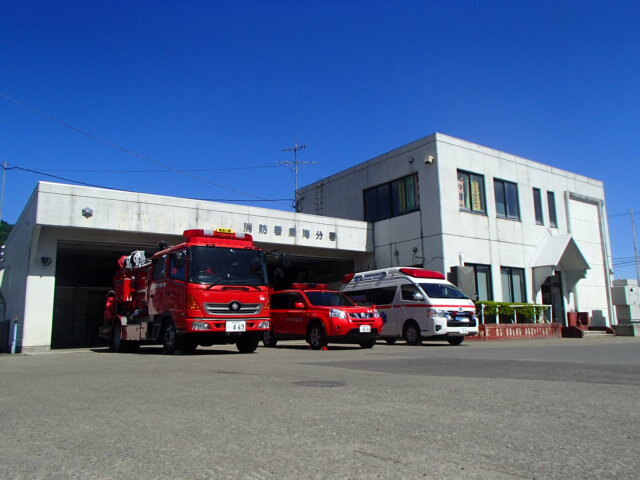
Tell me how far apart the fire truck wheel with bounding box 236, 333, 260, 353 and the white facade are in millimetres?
7528

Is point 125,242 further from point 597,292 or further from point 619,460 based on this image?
point 597,292

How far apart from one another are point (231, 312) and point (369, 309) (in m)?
4.65

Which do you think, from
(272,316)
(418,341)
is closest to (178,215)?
(272,316)

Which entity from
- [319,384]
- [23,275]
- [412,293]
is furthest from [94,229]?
[319,384]

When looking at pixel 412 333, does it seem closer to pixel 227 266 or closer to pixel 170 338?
pixel 227 266

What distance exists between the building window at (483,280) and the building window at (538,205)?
5.48m

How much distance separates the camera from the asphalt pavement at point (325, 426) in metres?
3.24

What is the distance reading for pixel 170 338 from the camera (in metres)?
13.7

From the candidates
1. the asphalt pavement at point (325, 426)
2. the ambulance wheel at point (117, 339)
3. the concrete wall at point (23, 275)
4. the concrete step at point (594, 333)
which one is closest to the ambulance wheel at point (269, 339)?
the ambulance wheel at point (117, 339)

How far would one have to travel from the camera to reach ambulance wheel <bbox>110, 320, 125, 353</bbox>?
1634 centimetres

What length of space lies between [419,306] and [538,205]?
1425 cm

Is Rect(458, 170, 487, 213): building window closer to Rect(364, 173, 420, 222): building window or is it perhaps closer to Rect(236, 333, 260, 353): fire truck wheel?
Rect(364, 173, 420, 222): building window

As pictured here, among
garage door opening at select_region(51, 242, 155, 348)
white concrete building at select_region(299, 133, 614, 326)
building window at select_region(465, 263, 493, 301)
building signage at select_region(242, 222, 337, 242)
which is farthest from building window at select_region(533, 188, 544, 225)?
garage door opening at select_region(51, 242, 155, 348)

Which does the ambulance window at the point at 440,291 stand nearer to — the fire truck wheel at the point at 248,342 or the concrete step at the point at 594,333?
the fire truck wheel at the point at 248,342
